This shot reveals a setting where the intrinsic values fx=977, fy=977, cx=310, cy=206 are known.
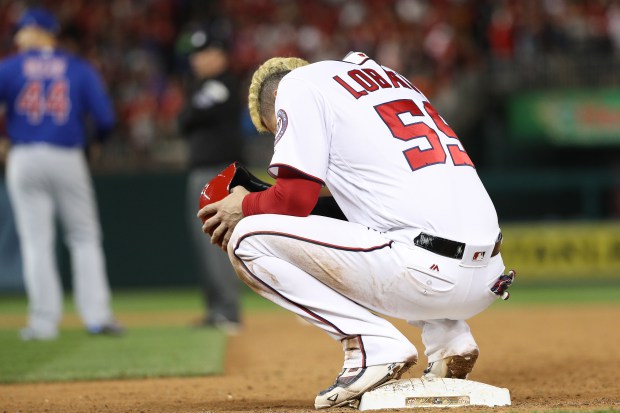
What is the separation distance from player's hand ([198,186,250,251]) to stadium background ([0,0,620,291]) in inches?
257

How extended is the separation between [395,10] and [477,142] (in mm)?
3020

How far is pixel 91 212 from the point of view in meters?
7.11

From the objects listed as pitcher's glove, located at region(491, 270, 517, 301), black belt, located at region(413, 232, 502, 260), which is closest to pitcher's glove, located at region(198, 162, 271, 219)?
black belt, located at region(413, 232, 502, 260)

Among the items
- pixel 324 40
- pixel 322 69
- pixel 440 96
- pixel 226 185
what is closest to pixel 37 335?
pixel 226 185

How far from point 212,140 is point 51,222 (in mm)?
1413

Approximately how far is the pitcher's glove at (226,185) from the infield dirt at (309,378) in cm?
85

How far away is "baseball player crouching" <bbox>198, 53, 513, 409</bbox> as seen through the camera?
11.8ft

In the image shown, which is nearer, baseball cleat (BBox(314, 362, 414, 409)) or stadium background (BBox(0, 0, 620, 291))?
Answer: baseball cleat (BBox(314, 362, 414, 409))

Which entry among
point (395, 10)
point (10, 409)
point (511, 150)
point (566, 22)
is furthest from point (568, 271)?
point (10, 409)

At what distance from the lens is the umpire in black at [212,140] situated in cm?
757

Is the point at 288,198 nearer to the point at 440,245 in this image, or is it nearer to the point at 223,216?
the point at 223,216

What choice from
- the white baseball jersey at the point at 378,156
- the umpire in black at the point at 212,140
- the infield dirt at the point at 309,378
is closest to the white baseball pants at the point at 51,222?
the umpire in black at the point at 212,140

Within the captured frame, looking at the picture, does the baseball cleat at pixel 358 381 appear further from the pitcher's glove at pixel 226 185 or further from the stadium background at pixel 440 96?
the stadium background at pixel 440 96

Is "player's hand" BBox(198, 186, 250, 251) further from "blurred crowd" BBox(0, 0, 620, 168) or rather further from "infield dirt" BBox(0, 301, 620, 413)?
"blurred crowd" BBox(0, 0, 620, 168)
